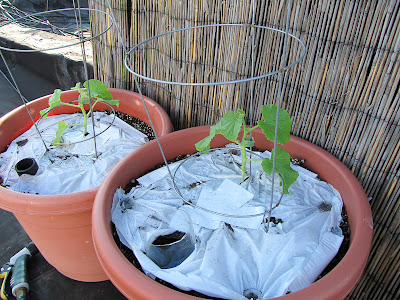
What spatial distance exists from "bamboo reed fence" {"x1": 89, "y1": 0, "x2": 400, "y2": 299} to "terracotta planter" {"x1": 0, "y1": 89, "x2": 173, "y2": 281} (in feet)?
0.91

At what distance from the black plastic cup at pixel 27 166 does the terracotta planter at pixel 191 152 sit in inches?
16.1

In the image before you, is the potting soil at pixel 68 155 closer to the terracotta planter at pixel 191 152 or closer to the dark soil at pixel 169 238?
the terracotta planter at pixel 191 152

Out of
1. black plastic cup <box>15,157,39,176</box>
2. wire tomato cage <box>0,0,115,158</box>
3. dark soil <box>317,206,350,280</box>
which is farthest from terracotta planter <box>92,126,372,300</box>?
black plastic cup <box>15,157,39,176</box>

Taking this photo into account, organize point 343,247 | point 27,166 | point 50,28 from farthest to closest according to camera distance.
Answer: point 50,28, point 27,166, point 343,247

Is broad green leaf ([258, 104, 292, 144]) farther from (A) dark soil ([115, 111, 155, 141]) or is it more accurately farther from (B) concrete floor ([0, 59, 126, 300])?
(B) concrete floor ([0, 59, 126, 300])

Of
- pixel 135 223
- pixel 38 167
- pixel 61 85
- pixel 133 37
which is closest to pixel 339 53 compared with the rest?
pixel 135 223

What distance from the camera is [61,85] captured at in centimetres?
300

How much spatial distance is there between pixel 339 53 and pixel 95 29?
1.34 m

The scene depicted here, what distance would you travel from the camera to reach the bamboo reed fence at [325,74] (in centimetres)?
106

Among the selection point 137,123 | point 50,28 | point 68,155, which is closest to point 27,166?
point 68,155

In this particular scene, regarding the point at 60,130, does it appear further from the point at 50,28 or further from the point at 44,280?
the point at 50,28

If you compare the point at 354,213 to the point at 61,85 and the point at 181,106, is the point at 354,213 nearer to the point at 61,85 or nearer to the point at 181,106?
the point at 181,106

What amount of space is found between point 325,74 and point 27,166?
127 cm

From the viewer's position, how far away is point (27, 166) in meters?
1.42
